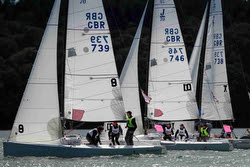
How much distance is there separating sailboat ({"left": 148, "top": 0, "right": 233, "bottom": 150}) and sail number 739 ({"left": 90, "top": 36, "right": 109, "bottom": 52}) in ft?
26.4

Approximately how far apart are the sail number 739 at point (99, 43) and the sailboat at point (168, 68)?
806 centimetres

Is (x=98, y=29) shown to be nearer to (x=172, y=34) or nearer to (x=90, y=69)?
(x=90, y=69)

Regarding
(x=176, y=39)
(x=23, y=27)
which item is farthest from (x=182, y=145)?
(x=23, y=27)

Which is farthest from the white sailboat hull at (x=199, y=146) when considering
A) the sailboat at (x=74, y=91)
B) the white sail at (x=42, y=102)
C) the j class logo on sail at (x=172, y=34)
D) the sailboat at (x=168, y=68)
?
the white sail at (x=42, y=102)

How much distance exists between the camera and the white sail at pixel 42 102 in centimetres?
→ 2644

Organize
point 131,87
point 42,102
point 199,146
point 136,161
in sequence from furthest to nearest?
point 131,87
point 199,146
point 42,102
point 136,161

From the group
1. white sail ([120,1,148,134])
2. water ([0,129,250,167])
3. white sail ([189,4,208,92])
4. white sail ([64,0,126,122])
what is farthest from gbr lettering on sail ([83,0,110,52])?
white sail ([189,4,208,92])

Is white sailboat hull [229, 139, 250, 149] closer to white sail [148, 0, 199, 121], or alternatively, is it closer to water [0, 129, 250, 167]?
white sail [148, 0, 199, 121]

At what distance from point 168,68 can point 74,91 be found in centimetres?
960

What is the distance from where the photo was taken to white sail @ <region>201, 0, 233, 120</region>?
134 ft

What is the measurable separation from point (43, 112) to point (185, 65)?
39.4 ft

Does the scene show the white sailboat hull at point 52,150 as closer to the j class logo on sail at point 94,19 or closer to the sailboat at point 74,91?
the sailboat at point 74,91

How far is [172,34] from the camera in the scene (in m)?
36.3

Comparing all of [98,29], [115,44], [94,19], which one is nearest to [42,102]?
A: [98,29]
